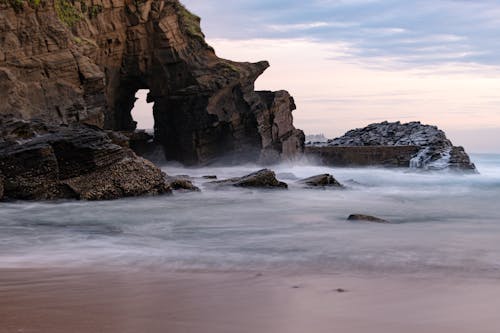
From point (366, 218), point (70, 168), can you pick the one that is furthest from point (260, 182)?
point (366, 218)

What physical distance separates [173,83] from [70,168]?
15.2 m

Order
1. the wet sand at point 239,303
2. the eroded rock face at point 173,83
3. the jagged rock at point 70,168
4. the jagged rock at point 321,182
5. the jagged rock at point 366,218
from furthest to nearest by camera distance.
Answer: the eroded rock face at point 173,83 < the jagged rock at point 321,182 < the jagged rock at point 70,168 < the jagged rock at point 366,218 < the wet sand at point 239,303

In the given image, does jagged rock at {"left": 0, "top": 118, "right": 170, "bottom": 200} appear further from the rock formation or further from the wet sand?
the rock formation

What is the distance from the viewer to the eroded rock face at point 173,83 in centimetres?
2162

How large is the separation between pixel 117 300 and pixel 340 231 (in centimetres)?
431

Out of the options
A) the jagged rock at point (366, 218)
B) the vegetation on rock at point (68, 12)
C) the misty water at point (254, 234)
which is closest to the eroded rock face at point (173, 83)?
the vegetation on rock at point (68, 12)

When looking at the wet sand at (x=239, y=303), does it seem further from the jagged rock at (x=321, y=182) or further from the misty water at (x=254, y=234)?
the jagged rock at (x=321, y=182)

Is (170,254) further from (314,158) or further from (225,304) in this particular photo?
(314,158)

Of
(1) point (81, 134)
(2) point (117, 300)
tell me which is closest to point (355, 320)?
(2) point (117, 300)

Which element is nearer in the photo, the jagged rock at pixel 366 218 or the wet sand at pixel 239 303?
the wet sand at pixel 239 303

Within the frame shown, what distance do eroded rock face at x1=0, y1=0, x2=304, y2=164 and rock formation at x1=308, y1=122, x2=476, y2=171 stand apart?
200cm

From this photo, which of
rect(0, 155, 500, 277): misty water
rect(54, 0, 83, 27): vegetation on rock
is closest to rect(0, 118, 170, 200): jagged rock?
rect(0, 155, 500, 277): misty water

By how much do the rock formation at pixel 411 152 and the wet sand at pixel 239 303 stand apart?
982 inches

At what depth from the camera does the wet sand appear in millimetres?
3029
